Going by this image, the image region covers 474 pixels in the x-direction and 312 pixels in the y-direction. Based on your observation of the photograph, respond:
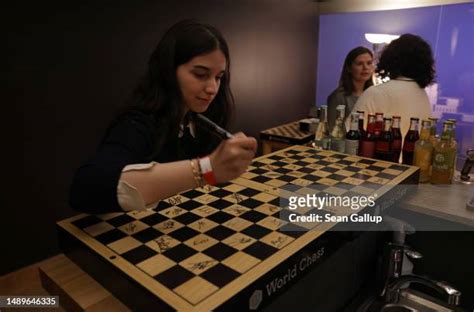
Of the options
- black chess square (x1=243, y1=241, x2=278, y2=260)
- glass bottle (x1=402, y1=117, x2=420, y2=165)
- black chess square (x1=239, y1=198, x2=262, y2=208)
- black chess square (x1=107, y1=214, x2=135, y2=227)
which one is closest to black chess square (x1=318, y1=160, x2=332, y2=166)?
glass bottle (x1=402, y1=117, x2=420, y2=165)

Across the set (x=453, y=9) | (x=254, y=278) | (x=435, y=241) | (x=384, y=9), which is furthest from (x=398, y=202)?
(x=384, y=9)

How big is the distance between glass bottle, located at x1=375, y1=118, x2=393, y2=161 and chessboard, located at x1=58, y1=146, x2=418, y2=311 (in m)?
0.30

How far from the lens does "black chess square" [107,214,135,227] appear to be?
888 millimetres

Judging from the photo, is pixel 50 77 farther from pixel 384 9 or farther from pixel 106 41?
pixel 384 9

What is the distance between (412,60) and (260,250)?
1.62 metres

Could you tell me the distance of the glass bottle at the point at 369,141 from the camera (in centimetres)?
150

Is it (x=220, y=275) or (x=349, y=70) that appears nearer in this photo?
(x=220, y=275)

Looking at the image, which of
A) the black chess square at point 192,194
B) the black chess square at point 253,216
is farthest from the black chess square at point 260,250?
the black chess square at point 192,194

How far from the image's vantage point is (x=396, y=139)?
1.48m

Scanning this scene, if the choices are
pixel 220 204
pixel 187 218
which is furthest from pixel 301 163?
pixel 187 218

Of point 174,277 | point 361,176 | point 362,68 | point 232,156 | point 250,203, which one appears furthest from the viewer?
point 362,68

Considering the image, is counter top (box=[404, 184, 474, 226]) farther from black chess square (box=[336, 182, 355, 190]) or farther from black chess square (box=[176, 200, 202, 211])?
black chess square (box=[176, 200, 202, 211])

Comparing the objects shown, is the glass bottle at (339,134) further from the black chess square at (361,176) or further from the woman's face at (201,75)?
the woman's face at (201,75)

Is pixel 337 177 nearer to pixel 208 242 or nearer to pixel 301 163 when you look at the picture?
pixel 301 163
